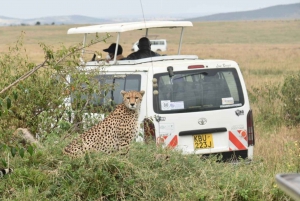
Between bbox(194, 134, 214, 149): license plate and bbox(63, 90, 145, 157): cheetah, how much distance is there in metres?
0.69

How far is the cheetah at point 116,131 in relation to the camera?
6320 millimetres

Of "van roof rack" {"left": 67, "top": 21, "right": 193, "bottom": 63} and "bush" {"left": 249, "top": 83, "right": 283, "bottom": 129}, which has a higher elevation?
"van roof rack" {"left": 67, "top": 21, "right": 193, "bottom": 63}

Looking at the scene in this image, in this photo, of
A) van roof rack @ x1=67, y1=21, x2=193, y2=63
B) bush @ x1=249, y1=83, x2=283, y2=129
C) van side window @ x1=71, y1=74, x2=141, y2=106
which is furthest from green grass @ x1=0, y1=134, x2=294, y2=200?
bush @ x1=249, y1=83, x2=283, y2=129

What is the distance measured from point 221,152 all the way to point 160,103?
81cm

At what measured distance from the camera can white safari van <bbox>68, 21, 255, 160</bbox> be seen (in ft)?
24.0

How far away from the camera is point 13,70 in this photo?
804 cm

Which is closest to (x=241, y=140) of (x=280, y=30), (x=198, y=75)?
(x=198, y=75)

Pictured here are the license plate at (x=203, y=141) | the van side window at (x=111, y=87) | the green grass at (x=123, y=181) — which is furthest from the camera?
the van side window at (x=111, y=87)

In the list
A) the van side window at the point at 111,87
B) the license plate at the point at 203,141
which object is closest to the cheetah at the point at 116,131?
the van side window at the point at 111,87

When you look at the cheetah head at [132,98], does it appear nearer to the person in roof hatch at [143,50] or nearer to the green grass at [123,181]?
the green grass at [123,181]

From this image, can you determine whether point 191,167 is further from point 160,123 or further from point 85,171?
point 160,123

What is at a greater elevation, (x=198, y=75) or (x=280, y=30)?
(x=198, y=75)

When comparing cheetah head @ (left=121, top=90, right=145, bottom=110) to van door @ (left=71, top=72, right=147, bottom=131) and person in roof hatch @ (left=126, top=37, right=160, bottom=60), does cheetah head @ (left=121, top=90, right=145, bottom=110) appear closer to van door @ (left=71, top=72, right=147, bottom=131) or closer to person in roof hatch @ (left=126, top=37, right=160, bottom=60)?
van door @ (left=71, top=72, right=147, bottom=131)

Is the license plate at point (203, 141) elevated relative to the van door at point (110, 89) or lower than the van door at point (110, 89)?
lower
